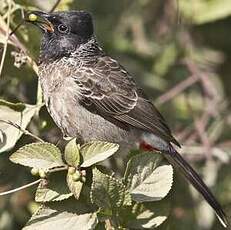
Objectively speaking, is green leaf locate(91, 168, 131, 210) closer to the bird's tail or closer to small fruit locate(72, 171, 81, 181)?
small fruit locate(72, 171, 81, 181)

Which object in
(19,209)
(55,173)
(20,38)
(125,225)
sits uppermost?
(20,38)

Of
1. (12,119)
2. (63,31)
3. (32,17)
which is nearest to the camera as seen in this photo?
(12,119)

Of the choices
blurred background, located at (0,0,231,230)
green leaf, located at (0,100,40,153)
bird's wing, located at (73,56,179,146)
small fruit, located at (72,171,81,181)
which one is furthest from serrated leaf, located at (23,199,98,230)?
bird's wing, located at (73,56,179,146)

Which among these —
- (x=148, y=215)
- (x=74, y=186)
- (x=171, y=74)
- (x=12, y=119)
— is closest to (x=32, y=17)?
(x=12, y=119)

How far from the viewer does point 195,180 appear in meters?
4.32

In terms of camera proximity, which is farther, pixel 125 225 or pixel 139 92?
pixel 139 92

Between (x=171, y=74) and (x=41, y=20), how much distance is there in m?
1.85

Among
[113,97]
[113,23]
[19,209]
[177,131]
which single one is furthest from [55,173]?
[113,23]

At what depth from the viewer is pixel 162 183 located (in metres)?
3.59

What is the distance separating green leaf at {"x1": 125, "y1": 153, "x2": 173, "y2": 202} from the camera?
11.6ft

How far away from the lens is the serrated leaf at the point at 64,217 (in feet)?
11.4

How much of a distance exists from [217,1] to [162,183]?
2411 mm

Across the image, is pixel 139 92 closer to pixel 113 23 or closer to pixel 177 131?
pixel 177 131

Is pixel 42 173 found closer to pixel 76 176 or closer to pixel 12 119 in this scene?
pixel 76 176
